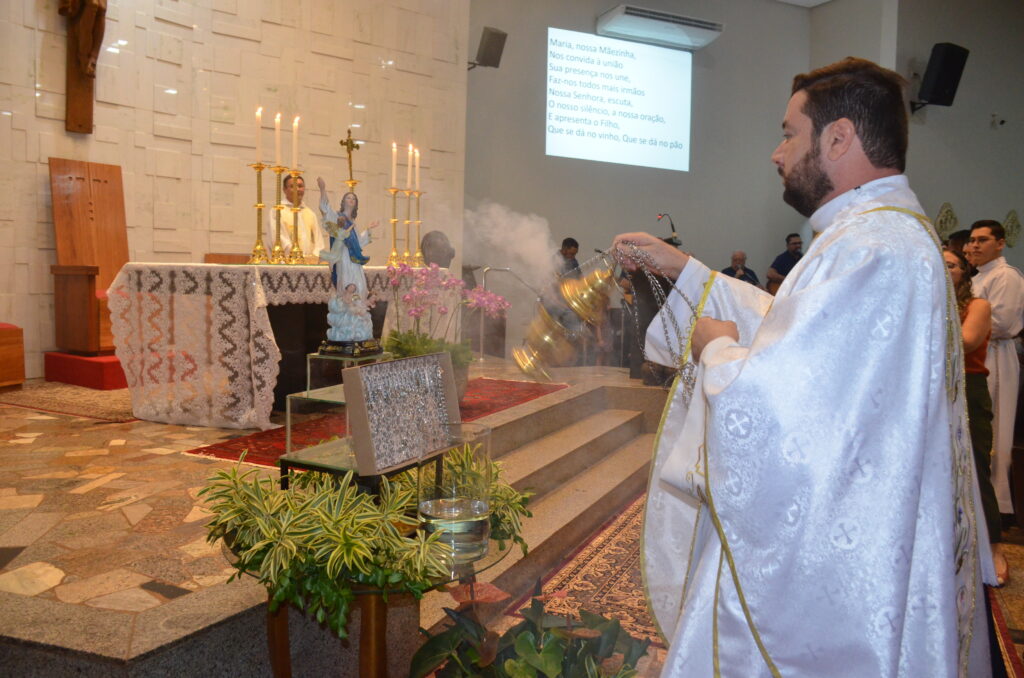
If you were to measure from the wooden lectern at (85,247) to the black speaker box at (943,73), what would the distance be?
390 inches

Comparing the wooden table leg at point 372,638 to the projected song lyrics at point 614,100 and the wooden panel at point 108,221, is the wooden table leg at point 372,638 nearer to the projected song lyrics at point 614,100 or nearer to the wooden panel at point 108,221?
the wooden panel at point 108,221

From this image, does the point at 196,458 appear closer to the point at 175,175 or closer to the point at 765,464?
the point at 765,464

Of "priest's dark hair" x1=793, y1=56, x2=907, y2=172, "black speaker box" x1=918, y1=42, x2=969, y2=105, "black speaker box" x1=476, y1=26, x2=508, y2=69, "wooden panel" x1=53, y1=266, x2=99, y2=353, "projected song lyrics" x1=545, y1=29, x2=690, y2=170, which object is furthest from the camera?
→ "black speaker box" x1=918, y1=42, x2=969, y2=105

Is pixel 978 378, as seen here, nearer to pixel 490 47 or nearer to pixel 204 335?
pixel 204 335

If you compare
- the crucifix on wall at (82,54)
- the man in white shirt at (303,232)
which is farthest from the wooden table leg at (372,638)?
the crucifix on wall at (82,54)

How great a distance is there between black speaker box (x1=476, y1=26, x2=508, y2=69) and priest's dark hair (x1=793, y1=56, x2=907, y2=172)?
26.2ft

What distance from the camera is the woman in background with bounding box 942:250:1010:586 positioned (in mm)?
3721

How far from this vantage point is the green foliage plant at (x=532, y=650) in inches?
74.2

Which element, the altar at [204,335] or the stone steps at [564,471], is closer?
the stone steps at [564,471]

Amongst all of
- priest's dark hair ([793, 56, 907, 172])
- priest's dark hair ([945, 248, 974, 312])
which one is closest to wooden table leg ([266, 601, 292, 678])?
priest's dark hair ([793, 56, 907, 172])

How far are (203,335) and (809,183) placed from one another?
13.3 ft

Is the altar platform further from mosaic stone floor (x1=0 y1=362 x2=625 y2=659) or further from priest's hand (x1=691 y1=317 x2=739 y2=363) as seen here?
priest's hand (x1=691 y1=317 x2=739 y2=363)

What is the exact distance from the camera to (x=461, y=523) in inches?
75.1

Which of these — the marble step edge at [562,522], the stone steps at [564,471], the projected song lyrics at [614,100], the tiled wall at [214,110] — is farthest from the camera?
the projected song lyrics at [614,100]
